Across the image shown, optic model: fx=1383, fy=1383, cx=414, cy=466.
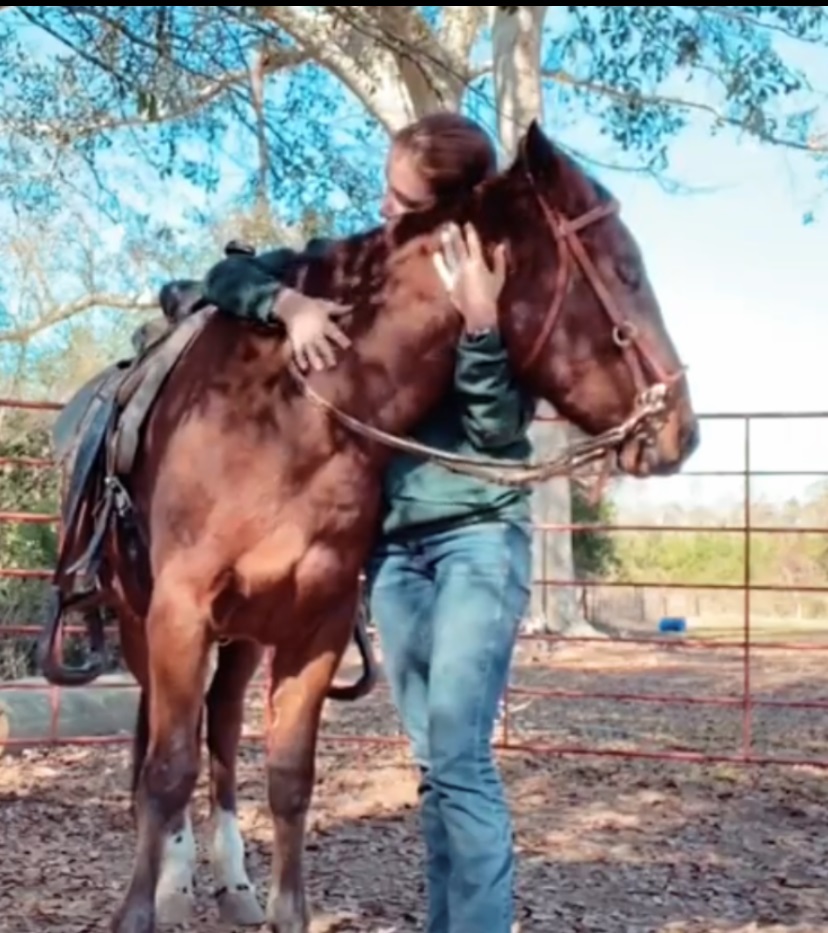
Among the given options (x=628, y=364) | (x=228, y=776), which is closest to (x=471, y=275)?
(x=628, y=364)

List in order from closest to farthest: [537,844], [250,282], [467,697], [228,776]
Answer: [467,697] → [250,282] → [228,776] → [537,844]

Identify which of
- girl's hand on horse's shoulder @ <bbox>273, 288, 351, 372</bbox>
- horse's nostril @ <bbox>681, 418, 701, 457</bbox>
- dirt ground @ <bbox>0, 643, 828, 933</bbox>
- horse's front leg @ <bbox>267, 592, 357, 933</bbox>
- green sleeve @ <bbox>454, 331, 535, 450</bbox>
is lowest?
dirt ground @ <bbox>0, 643, 828, 933</bbox>

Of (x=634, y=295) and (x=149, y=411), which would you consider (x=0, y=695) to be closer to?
(x=149, y=411)

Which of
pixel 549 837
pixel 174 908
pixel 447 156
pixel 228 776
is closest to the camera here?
pixel 447 156

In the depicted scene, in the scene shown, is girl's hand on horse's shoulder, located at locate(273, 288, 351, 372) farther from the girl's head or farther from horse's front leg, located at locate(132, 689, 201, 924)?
horse's front leg, located at locate(132, 689, 201, 924)

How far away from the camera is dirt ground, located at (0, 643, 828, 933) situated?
4027 millimetres

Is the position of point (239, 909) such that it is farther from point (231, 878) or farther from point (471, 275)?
point (471, 275)

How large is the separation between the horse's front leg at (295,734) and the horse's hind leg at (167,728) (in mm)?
229

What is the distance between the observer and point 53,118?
278 inches

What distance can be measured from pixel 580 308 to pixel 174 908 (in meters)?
2.14

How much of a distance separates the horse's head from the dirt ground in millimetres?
1729

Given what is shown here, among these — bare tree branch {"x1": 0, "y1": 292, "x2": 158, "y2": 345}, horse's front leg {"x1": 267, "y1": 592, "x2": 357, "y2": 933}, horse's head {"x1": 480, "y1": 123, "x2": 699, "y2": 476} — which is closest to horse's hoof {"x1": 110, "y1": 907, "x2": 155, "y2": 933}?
horse's front leg {"x1": 267, "y1": 592, "x2": 357, "y2": 933}

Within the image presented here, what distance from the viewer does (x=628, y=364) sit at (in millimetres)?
2691

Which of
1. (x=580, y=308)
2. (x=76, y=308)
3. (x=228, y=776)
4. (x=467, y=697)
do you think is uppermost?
(x=76, y=308)
